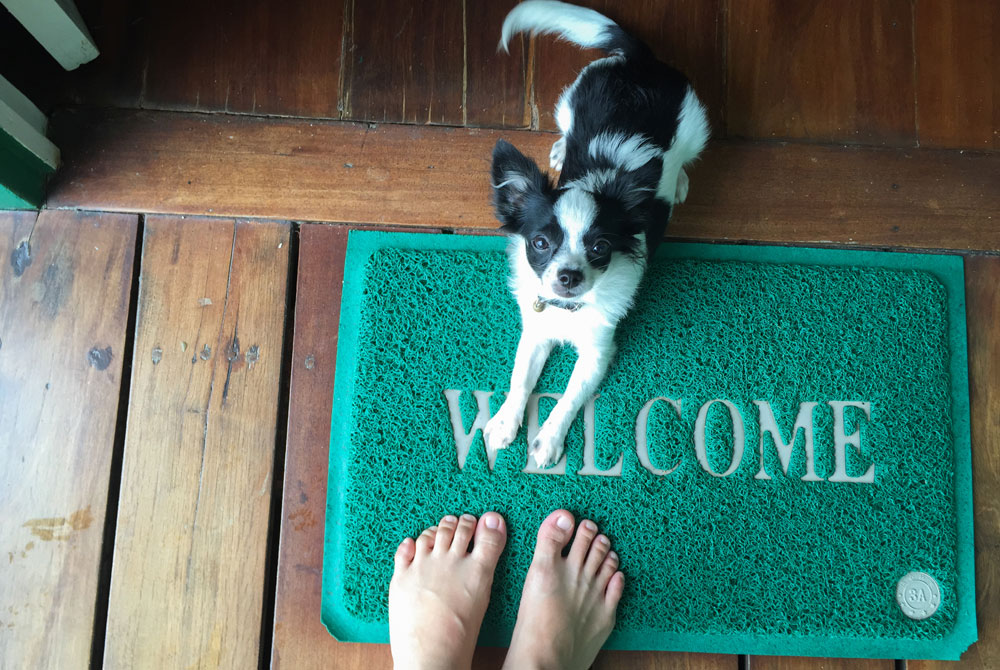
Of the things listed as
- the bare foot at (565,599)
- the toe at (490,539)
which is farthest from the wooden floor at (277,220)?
the toe at (490,539)

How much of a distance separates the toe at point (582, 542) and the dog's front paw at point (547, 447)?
0.17 metres

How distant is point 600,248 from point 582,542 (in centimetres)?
72

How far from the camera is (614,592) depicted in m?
1.56

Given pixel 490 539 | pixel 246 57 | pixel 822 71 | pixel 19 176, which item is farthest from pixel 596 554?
pixel 19 176

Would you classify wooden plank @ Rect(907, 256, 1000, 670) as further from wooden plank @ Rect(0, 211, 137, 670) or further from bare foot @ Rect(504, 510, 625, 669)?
wooden plank @ Rect(0, 211, 137, 670)

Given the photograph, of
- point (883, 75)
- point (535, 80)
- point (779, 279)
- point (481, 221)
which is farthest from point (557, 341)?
point (883, 75)

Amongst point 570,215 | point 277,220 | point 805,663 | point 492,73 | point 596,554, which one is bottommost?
point 805,663

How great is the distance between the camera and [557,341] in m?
1.61

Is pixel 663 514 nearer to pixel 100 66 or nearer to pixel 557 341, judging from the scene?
pixel 557 341

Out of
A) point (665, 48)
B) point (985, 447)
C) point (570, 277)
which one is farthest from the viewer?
point (665, 48)

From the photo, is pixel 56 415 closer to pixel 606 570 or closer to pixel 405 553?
pixel 405 553

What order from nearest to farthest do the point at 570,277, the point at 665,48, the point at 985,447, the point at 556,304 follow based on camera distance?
the point at 570,277 < the point at 556,304 < the point at 985,447 < the point at 665,48

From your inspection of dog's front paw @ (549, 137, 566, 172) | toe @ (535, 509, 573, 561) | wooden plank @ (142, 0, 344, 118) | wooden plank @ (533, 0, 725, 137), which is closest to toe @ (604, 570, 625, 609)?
toe @ (535, 509, 573, 561)

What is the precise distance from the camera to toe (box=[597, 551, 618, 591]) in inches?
61.8
